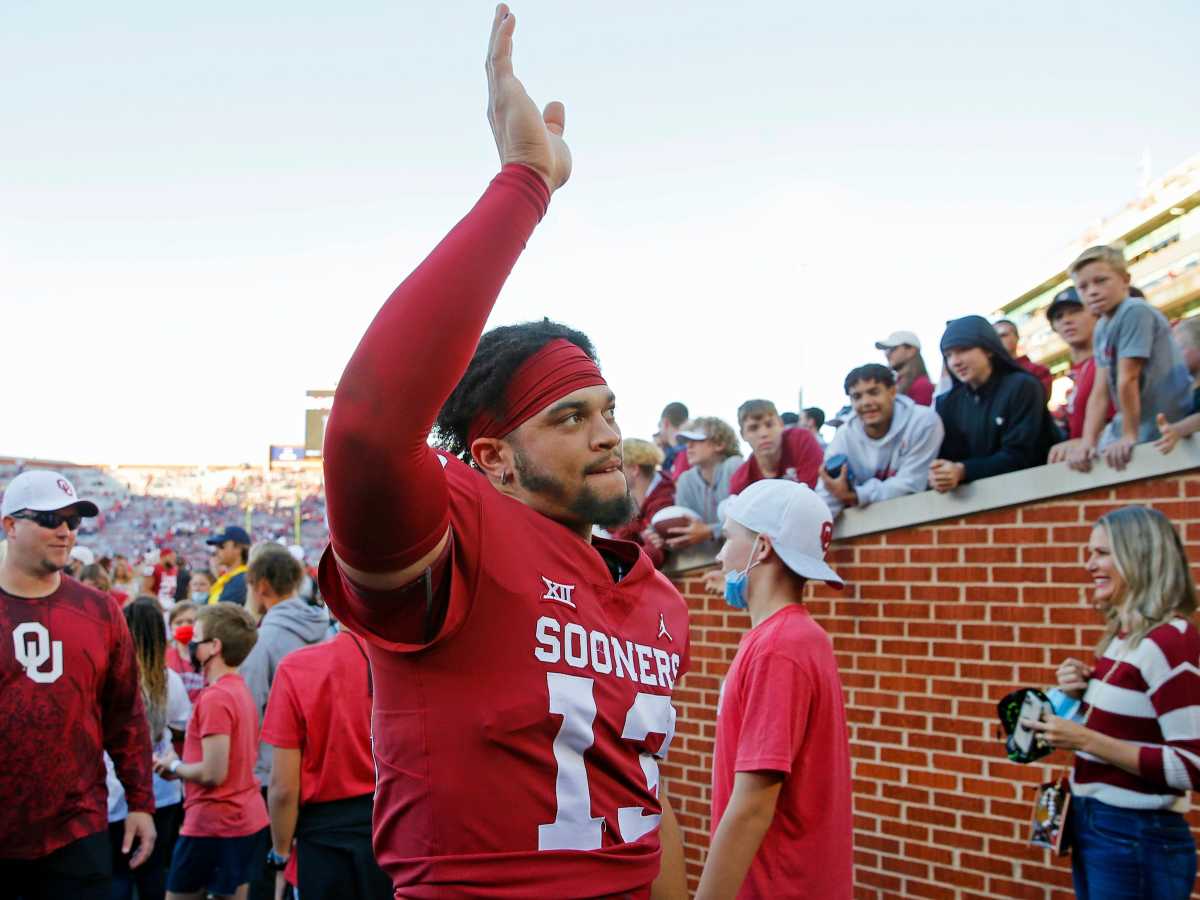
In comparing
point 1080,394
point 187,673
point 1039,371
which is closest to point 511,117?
point 1080,394

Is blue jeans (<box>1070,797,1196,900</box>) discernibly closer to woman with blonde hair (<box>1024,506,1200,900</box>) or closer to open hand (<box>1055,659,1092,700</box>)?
woman with blonde hair (<box>1024,506,1200,900</box>)

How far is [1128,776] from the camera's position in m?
3.59

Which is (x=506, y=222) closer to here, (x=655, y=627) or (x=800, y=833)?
(x=655, y=627)

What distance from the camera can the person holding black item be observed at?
5.43m

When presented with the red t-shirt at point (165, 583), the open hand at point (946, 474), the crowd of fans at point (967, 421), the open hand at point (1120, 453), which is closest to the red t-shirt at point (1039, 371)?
the crowd of fans at point (967, 421)

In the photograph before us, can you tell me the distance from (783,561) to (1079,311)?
4.00 m

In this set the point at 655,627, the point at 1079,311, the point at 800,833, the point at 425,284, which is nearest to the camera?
the point at 425,284

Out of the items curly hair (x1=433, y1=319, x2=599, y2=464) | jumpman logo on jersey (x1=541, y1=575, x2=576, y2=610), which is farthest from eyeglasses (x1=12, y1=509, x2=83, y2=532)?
jumpman logo on jersey (x1=541, y1=575, x2=576, y2=610)

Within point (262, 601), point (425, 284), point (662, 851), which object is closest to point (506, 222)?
point (425, 284)

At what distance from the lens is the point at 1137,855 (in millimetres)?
3531

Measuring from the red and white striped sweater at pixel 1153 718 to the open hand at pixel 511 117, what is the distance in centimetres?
307

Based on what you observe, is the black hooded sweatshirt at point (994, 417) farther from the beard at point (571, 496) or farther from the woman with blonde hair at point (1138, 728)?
the beard at point (571, 496)

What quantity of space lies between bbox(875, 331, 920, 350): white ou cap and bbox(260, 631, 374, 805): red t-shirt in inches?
195

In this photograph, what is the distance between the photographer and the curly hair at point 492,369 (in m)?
2.04
